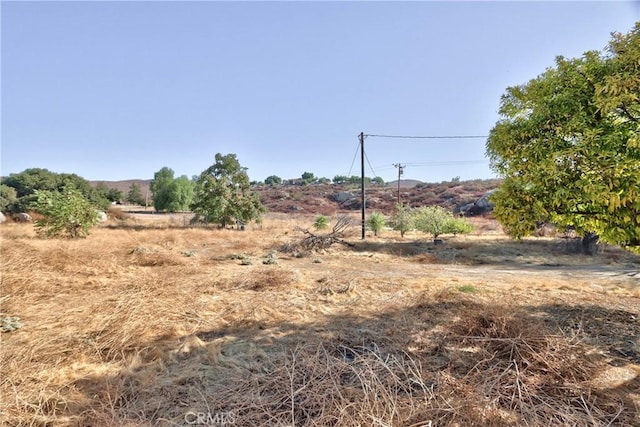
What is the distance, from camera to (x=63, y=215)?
544 inches

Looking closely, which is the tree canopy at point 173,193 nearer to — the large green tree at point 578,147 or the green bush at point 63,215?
the green bush at point 63,215

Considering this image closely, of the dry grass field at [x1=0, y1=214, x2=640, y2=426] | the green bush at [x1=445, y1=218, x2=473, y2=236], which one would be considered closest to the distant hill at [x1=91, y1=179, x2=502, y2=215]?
the green bush at [x1=445, y1=218, x2=473, y2=236]

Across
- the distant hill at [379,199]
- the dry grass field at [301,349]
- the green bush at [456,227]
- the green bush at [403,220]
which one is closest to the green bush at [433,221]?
the green bush at [456,227]

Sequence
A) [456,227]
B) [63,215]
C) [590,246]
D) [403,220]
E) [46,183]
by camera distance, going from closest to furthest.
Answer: [63,215], [590,246], [456,227], [403,220], [46,183]

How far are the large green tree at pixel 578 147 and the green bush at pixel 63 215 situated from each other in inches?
685

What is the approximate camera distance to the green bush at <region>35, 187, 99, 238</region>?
13.9 metres

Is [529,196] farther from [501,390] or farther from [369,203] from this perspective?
[369,203]

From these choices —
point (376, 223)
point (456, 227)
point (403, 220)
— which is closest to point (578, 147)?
point (456, 227)

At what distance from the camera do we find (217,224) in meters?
24.8

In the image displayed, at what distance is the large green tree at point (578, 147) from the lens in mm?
3215

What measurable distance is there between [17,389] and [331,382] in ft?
9.75

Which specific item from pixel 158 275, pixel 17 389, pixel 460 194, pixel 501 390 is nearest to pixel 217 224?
pixel 158 275

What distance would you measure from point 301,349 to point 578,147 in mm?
4127

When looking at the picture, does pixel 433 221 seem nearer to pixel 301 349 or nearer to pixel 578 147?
pixel 578 147
